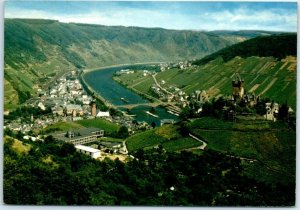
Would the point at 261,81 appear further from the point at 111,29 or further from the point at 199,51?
the point at 111,29

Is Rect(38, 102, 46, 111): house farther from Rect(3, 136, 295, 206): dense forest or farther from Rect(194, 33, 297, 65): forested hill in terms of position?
Rect(194, 33, 297, 65): forested hill

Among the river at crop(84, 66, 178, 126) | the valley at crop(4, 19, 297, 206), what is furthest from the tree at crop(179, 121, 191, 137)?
the river at crop(84, 66, 178, 126)

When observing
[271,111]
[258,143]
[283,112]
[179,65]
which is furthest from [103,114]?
[283,112]

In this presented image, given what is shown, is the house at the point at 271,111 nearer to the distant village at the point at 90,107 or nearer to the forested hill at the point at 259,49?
the distant village at the point at 90,107

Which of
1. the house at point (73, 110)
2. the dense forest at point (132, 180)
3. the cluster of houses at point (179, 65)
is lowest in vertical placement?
the dense forest at point (132, 180)

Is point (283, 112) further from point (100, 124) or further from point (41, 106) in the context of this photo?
point (41, 106)

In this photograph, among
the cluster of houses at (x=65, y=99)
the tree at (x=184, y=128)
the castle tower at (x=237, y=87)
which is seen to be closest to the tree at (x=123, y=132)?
the cluster of houses at (x=65, y=99)

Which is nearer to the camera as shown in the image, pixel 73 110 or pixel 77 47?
pixel 73 110
